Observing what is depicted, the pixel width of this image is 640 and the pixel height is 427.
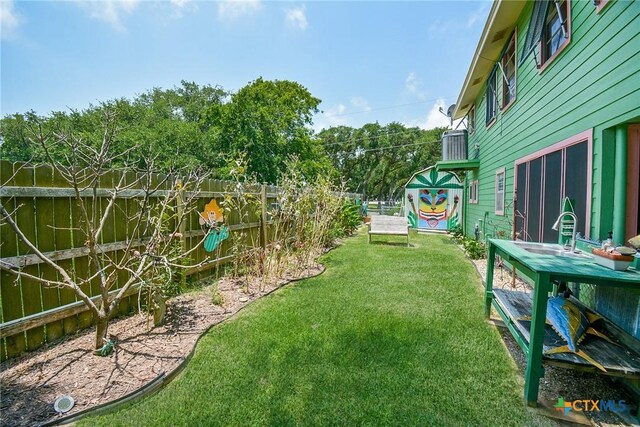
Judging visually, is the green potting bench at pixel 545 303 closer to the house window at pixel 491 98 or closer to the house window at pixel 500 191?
the house window at pixel 500 191

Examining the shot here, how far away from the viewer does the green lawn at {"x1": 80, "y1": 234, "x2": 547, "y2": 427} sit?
79.1 inches

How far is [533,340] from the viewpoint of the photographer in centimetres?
206

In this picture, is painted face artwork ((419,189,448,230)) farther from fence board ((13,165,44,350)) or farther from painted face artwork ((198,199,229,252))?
fence board ((13,165,44,350))

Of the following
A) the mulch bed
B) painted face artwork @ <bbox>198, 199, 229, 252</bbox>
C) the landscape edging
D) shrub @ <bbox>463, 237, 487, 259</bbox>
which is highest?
painted face artwork @ <bbox>198, 199, 229, 252</bbox>

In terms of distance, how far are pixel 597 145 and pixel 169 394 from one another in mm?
4439

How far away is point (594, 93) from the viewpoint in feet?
10.2

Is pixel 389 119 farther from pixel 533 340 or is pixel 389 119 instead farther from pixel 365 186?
pixel 533 340

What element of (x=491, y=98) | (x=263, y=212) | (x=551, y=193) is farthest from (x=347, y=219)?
(x=551, y=193)

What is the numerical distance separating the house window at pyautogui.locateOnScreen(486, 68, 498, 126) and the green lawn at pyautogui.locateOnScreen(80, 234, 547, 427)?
523cm

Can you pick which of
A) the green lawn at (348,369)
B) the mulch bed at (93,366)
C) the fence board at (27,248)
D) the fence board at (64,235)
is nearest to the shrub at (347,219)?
the green lawn at (348,369)

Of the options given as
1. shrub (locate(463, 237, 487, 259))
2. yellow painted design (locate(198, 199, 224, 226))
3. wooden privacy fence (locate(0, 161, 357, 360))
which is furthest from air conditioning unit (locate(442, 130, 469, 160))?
wooden privacy fence (locate(0, 161, 357, 360))

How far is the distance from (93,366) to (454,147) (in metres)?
10.7

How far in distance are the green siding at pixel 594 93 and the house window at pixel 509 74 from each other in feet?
1.27

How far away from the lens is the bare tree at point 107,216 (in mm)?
2430
